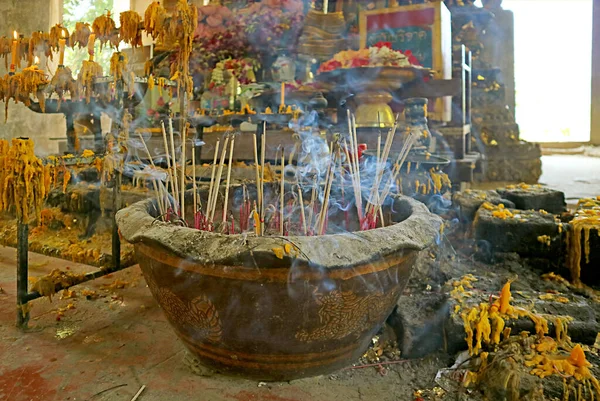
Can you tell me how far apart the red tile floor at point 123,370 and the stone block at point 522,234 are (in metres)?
1.30

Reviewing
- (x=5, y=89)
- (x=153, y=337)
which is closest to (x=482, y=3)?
(x=5, y=89)

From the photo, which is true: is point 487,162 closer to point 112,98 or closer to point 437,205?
point 437,205

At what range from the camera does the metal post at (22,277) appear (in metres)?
2.28

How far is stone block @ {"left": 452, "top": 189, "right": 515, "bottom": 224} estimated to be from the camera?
3307 millimetres

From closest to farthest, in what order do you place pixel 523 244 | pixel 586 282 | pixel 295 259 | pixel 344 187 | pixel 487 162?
pixel 295 259
pixel 344 187
pixel 586 282
pixel 523 244
pixel 487 162

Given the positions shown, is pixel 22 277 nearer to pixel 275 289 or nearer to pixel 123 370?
pixel 123 370

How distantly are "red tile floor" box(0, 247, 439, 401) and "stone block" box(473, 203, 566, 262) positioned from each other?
1.30 m

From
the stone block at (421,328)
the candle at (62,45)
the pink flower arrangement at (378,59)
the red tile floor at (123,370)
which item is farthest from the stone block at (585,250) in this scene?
the candle at (62,45)

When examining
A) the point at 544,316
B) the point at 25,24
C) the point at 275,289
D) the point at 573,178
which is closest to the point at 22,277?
the point at 275,289

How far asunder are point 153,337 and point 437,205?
7.55 feet

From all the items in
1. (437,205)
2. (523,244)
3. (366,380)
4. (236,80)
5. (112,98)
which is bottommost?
(366,380)

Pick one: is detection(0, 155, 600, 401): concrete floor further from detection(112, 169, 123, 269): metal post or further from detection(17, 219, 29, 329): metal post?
detection(112, 169, 123, 269): metal post

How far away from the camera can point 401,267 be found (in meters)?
1.67

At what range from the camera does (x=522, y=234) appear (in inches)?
115
